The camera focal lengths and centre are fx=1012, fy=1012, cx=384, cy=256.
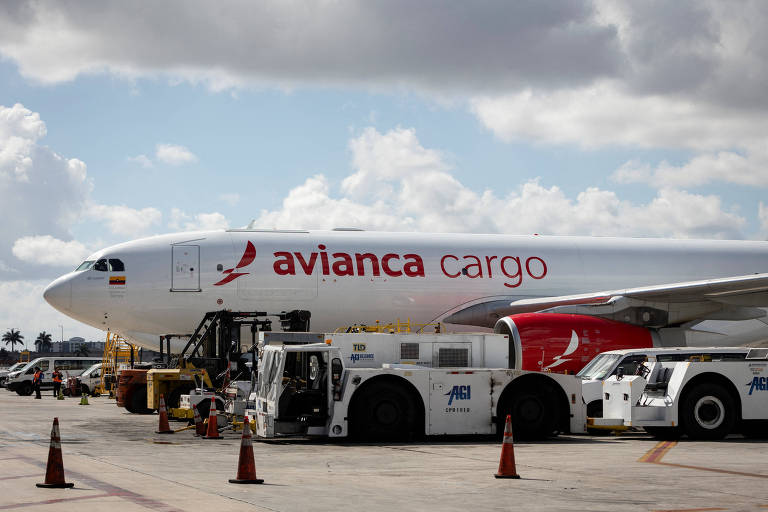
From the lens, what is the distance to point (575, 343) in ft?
70.3

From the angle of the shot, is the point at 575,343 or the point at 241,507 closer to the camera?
the point at 241,507

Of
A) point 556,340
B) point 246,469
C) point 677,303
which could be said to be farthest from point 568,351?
point 246,469

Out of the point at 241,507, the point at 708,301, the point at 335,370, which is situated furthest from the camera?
the point at 708,301

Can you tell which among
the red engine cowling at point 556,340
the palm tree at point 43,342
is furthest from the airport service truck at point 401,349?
the palm tree at point 43,342

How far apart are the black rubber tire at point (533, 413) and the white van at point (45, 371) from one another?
32894 millimetres

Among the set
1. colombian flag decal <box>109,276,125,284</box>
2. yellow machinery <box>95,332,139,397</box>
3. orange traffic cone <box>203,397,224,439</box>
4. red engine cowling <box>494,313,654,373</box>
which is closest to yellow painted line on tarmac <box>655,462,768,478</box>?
orange traffic cone <box>203,397,224,439</box>

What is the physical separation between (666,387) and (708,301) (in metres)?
8.96

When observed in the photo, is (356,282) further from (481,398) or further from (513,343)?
(481,398)

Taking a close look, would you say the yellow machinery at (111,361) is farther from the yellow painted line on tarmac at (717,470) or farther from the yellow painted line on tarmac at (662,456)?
the yellow painted line on tarmac at (717,470)

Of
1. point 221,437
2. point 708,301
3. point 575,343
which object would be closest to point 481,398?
point 221,437

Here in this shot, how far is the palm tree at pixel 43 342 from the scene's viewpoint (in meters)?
190

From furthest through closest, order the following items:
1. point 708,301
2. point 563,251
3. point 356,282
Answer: point 563,251
point 356,282
point 708,301

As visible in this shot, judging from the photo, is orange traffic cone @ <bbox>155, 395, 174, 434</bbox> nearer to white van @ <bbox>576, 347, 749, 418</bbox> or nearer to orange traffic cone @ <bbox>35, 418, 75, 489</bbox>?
white van @ <bbox>576, 347, 749, 418</bbox>

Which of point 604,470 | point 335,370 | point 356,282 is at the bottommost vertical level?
point 604,470
